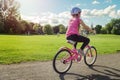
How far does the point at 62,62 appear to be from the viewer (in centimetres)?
801

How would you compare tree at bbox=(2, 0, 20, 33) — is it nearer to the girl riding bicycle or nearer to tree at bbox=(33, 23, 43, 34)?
tree at bbox=(33, 23, 43, 34)

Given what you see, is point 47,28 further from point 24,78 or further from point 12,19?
point 24,78

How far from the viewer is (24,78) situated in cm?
693

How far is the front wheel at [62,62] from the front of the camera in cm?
781

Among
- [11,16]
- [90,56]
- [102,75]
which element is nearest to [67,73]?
[102,75]

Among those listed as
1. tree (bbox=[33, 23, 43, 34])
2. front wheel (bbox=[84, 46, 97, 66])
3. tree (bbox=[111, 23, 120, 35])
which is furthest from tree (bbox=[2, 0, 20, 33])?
front wheel (bbox=[84, 46, 97, 66])

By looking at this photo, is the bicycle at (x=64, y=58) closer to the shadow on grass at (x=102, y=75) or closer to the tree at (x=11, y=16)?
the shadow on grass at (x=102, y=75)

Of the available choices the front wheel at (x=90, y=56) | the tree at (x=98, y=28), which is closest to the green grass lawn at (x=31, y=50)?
the front wheel at (x=90, y=56)

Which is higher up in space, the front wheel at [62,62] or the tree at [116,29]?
the front wheel at [62,62]

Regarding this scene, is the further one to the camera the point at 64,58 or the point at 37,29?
the point at 37,29

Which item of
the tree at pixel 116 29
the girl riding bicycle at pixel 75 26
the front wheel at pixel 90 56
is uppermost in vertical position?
the girl riding bicycle at pixel 75 26

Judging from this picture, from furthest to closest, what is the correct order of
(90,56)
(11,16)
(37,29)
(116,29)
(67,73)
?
(37,29)
(116,29)
(11,16)
(90,56)
(67,73)

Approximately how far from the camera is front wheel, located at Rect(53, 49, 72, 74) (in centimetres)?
781

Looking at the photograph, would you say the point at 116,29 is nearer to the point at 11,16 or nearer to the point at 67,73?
the point at 11,16
